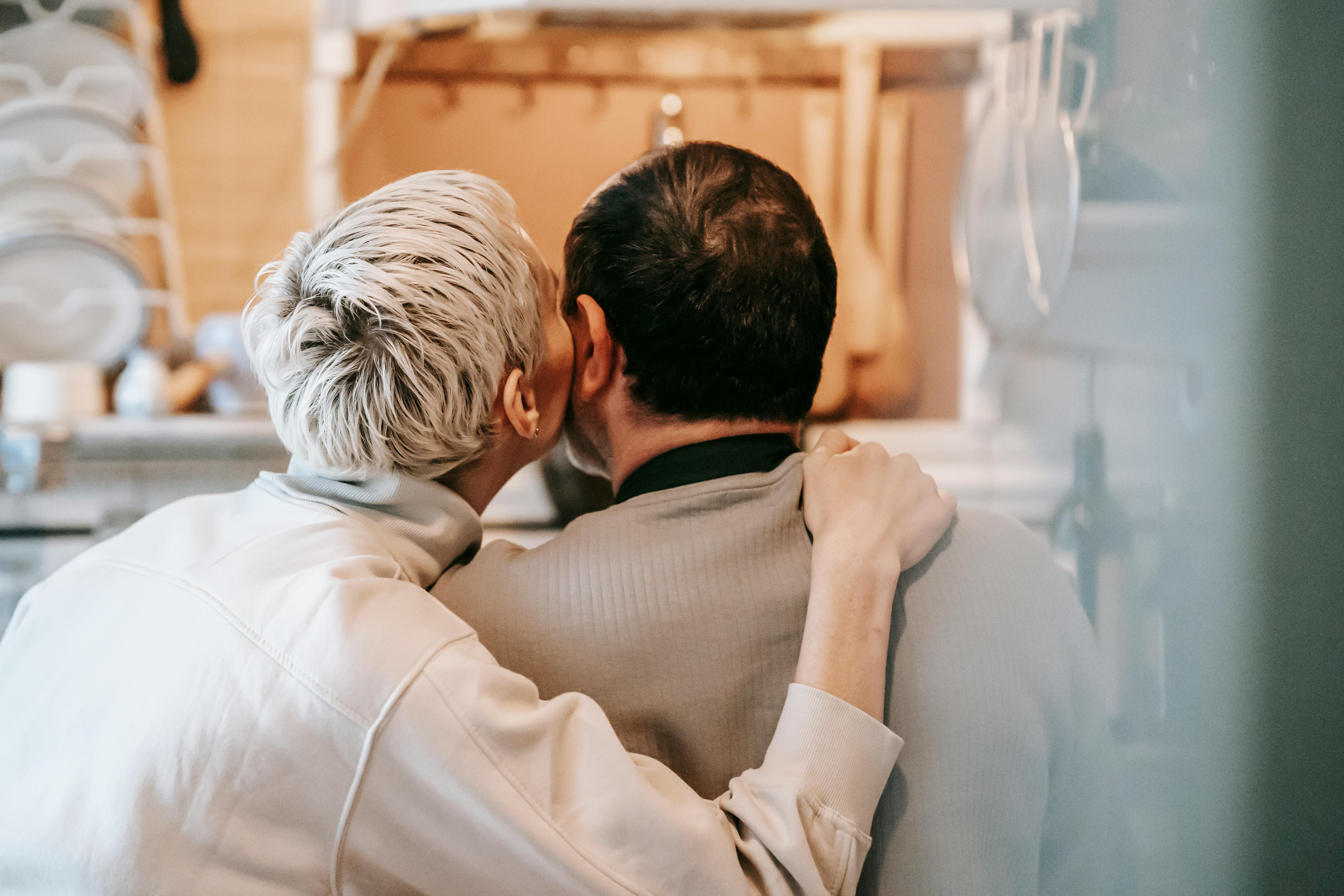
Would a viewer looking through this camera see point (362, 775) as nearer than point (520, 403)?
Yes

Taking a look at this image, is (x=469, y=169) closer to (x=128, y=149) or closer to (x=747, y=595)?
(x=128, y=149)

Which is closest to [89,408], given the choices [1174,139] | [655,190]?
[655,190]

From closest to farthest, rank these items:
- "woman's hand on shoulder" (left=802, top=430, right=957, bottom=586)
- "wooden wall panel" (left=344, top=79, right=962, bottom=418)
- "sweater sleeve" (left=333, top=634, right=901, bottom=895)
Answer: "sweater sleeve" (left=333, top=634, right=901, bottom=895) < "woman's hand on shoulder" (left=802, top=430, right=957, bottom=586) < "wooden wall panel" (left=344, top=79, right=962, bottom=418)

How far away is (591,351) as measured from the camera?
0.64 metres

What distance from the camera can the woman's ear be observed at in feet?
1.93

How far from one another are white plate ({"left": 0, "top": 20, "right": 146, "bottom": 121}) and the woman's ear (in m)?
1.09

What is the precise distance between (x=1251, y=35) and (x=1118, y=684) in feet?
0.90

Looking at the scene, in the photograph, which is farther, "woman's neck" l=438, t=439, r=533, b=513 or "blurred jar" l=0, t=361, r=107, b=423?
"blurred jar" l=0, t=361, r=107, b=423

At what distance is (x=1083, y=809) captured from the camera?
0.54 meters

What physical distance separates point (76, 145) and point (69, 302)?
227 millimetres

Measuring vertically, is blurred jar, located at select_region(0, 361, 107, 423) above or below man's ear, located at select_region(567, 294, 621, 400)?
below

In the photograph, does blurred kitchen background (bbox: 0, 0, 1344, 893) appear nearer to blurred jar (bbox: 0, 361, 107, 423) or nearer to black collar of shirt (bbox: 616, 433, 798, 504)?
blurred jar (bbox: 0, 361, 107, 423)

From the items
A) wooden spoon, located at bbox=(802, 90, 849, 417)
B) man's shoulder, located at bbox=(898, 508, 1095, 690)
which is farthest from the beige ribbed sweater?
wooden spoon, located at bbox=(802, 90, 849, 417)

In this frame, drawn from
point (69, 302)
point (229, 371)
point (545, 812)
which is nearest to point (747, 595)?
point (545, 812)
